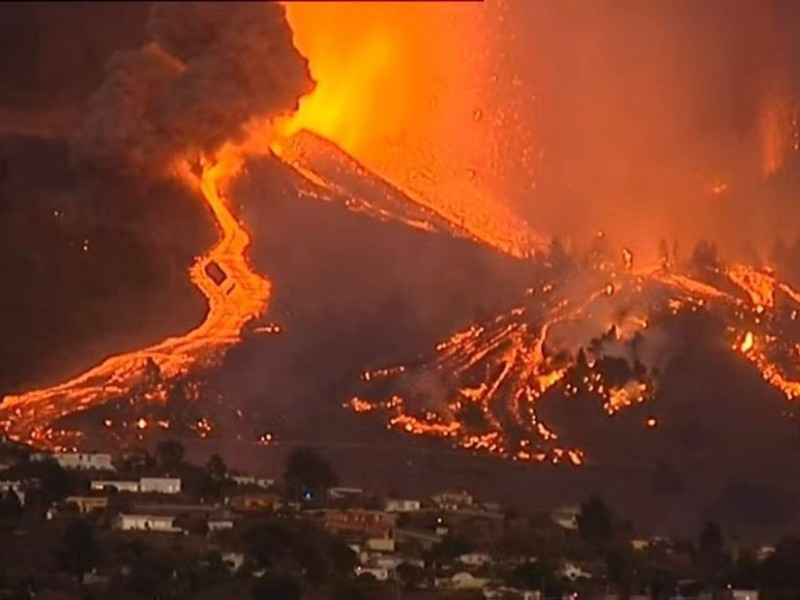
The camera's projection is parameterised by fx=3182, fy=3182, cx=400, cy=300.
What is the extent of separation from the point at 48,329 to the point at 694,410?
4.92 meters

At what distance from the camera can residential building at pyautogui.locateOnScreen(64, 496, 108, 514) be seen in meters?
17.7

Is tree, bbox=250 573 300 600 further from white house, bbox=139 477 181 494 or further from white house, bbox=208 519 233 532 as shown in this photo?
white house, bbox=139 477 181 494

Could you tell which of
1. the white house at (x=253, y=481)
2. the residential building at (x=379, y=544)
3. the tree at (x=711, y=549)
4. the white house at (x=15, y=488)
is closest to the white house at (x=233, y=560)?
the residential building at (x=379, y=544)

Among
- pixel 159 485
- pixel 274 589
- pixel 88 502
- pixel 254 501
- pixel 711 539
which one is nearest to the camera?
pixel 274 589

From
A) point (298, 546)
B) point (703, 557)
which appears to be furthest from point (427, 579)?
point (703, 557)

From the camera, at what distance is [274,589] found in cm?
1592

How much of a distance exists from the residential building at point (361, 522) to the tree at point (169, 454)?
1.41 meters

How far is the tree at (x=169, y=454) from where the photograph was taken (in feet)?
64.8

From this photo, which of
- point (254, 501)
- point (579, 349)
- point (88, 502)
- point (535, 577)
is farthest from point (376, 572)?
point (579, 349)

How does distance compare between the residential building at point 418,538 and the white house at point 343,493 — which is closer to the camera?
the residential building at point 418,538

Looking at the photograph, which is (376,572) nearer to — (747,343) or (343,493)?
(343,493)

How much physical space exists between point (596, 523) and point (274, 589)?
3.65 meters

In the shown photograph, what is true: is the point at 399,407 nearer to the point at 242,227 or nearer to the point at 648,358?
the point at 648,358

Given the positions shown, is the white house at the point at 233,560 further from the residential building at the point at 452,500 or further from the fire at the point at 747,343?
the fire at the point at 747,343
